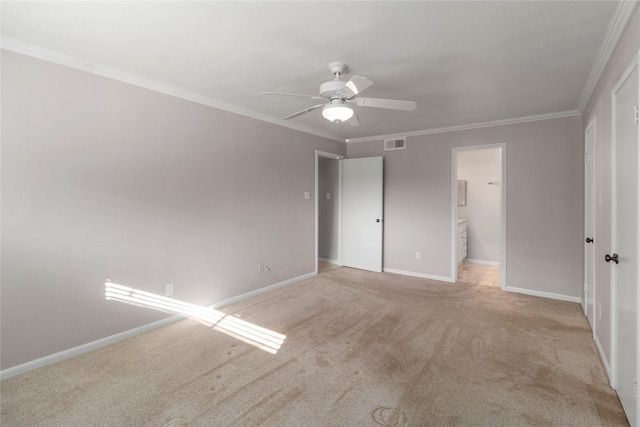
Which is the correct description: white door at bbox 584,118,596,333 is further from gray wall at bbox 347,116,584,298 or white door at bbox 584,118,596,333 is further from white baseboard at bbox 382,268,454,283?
white baseboard at bbox 382,268,454,283

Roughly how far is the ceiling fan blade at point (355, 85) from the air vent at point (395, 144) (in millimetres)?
2951

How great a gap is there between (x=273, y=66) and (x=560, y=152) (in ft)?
12.2

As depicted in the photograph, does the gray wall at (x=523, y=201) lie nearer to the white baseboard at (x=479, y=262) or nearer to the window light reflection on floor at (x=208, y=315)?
the white baseboard at (x=479, y=262)

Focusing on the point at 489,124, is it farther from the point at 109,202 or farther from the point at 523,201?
the point at 109,202

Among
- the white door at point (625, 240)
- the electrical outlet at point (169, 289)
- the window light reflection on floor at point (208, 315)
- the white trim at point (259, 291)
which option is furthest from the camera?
the white trim at point (259, 291)

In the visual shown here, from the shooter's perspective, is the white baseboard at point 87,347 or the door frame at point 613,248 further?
the white baseboard at point 87,347

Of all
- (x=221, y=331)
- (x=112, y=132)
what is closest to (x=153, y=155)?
(x=112, y=132)

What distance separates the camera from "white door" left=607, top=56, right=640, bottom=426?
1655 mm

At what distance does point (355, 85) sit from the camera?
2.20 meters

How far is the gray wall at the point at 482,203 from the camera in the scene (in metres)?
6.02

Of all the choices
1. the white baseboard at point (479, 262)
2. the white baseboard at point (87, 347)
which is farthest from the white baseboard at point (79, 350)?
the white baseboard at point (479, 262)

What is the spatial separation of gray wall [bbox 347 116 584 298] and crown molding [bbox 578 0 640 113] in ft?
3.67

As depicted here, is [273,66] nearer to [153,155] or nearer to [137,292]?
[153,155]

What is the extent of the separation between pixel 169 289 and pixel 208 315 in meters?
0.51
